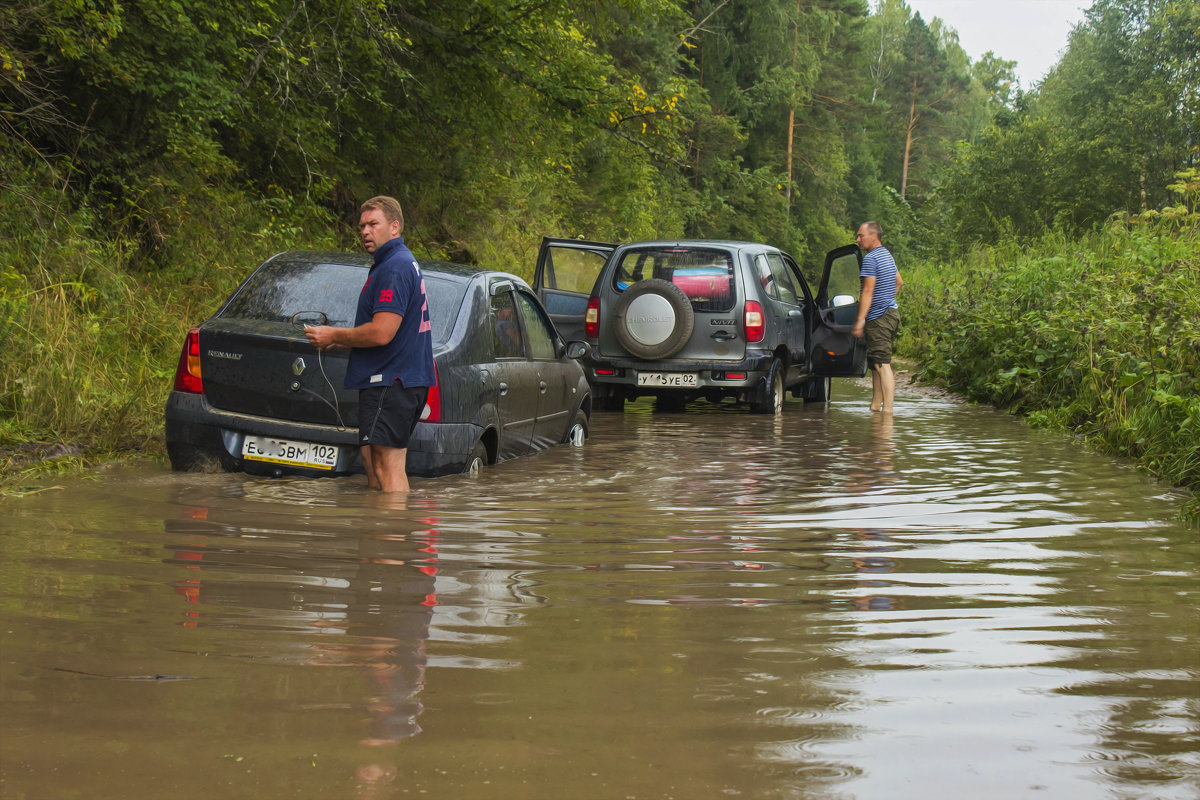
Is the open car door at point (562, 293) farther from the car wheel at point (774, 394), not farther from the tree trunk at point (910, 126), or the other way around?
the tree trunk at point (910, 126)

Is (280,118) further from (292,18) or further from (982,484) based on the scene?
(982,484)

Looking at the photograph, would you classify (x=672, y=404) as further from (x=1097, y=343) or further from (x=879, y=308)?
(x=1097, y=343)

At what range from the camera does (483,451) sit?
294 inches

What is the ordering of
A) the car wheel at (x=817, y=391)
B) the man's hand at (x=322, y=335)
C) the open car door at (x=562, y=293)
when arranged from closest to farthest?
1. the man's hand at (x=322, y=335)
2. the open car door at (x=562, y=293)
3. the car wheel at (x=817, y=391)

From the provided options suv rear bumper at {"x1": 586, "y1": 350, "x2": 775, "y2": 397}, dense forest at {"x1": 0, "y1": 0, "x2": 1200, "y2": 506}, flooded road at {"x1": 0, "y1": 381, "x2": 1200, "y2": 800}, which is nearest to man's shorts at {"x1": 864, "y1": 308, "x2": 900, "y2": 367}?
suv rear bumper at {"x1": 586, "y1": 350, "x2": 775, "y2": 397}

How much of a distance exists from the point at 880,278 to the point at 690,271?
2082 millimetres

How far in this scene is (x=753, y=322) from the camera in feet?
40.8

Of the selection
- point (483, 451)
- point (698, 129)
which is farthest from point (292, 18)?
point (698, 129)

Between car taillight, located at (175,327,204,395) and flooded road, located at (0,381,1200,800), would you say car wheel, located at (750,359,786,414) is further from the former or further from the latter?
car taillight, located at (175,327,204,395)

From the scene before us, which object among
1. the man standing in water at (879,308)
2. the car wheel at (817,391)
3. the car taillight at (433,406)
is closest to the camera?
the car taillight at (433,406)

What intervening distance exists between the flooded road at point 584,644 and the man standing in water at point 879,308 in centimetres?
599

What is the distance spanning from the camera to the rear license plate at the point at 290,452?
6734 millimetres

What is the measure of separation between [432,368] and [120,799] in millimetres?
3837

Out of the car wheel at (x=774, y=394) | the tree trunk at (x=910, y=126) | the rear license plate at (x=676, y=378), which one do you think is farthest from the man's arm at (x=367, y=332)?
the tree trunk at (x=910, y=126)
